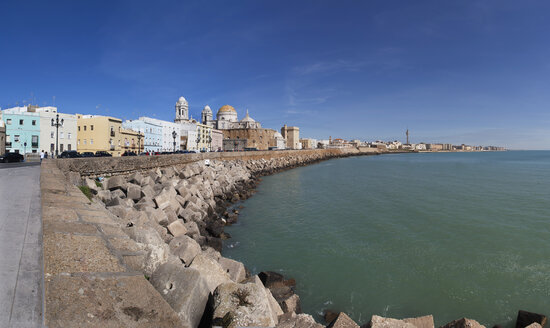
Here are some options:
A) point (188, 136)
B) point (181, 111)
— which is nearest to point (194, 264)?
point (188, 136)

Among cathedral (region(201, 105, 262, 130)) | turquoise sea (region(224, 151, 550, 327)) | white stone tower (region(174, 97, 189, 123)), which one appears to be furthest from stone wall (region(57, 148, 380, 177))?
cathedral (region(201, 105, 262, 130))

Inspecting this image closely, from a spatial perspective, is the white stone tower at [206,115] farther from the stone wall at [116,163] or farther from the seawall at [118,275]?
the seawall at [118,275]

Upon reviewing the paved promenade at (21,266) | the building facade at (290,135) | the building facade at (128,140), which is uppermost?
the building facade at (290,135)

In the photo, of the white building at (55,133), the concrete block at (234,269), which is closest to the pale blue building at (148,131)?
the white building at (55,133)

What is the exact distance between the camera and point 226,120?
308 ft

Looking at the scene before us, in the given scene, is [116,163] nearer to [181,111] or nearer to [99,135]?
[99,135]

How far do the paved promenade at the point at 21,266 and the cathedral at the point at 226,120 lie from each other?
85628 millimetres

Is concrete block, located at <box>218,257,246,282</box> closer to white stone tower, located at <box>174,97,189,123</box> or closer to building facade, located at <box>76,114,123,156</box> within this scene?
building facade, located at <box>76,114,123,156</box>

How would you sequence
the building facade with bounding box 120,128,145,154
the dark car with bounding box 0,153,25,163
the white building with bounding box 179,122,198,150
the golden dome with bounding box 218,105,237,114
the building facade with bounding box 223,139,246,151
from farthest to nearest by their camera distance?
the golden dome with bounding box 218,105,237,114
the building facade with bounding box 223,139,246,151
the white building with bounding box 179,122,198,150
the building facade with bounding box 120,128,145,154
the dark car with bounding box 0,153,25,163

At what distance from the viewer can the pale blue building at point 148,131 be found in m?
44.9

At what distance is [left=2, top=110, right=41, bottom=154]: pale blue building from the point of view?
30020 mm

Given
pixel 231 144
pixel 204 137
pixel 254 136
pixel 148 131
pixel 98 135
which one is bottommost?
pixel 98 135

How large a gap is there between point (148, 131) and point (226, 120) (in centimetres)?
4827

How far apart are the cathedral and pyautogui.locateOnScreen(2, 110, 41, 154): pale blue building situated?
197 ft
